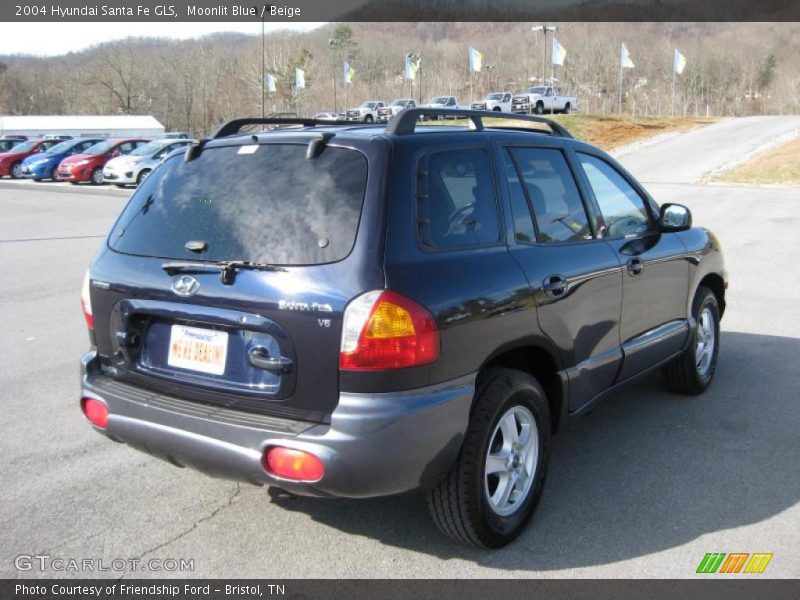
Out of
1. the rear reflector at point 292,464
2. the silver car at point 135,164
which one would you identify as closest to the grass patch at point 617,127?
the silver car at point 135,164

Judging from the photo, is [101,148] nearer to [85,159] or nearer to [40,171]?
[85,159]

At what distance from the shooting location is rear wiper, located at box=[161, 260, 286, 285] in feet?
9.88

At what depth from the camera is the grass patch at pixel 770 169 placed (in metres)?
24.3

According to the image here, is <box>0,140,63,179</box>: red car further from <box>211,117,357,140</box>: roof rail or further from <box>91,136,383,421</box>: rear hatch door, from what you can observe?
<box>91,136,383,421</box>: rear hatch door

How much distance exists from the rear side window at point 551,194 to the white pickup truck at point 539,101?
1900 inches

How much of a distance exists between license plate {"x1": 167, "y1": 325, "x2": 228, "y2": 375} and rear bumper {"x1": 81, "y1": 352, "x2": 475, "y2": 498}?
16cm

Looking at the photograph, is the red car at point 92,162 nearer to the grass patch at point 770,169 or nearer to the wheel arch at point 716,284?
the grass patch at point 770,169

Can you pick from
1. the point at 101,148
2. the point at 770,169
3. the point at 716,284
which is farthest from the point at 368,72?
the point at 716,284

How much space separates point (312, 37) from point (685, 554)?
127 meters

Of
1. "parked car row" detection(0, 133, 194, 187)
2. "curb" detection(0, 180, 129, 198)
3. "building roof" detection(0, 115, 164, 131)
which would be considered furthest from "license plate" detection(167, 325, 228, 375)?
"building roof" detection(0, 115, 164, 131)

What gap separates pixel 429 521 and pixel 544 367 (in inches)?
36.6

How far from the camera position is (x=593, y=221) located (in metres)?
4.19

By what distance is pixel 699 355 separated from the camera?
545 centimetres

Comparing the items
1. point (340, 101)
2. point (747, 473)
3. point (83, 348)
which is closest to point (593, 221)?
point (747, 473)
